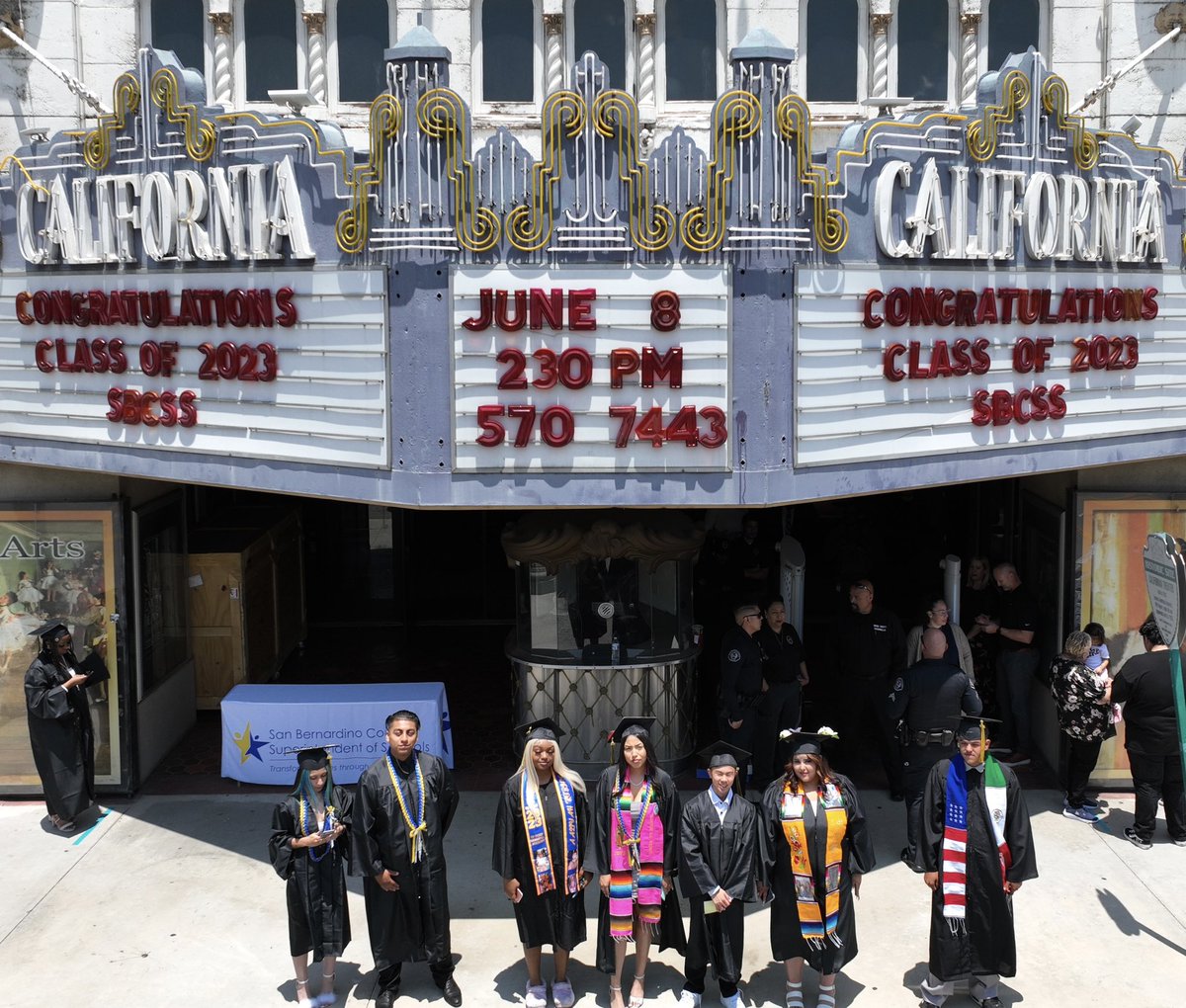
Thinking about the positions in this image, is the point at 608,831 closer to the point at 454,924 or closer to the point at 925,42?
the point at 454,924

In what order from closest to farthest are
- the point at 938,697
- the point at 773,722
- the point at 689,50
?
1. the point at 938,697
2. the point at 773,722
3. the point at 689,50

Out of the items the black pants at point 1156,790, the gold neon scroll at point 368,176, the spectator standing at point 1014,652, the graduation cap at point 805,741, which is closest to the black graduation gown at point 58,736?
the gold neon scroll at point 368,176

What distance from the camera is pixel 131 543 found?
38.9ft

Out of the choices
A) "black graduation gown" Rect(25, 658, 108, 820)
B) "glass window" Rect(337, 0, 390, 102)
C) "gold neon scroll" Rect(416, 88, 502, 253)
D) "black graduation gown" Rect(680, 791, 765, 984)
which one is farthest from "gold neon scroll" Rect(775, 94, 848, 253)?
"black graduation gown" Rect(25, 658, 108, 820)

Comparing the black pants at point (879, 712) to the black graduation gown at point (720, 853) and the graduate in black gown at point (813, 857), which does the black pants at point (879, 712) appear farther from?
the black graduation gown at point (720, 853)

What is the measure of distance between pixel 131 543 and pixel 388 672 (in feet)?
14.9

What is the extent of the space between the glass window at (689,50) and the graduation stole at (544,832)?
752 cm

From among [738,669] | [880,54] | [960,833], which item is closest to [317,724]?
[738,669]

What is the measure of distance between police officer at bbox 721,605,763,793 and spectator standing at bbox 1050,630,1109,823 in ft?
8.08

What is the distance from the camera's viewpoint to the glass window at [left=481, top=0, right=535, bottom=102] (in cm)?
1306

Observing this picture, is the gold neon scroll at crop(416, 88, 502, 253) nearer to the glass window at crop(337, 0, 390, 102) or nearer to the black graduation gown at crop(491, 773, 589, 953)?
the black graduation gown at crop(491, 773, 589, 953)

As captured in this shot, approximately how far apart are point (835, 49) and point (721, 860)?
27.7ft

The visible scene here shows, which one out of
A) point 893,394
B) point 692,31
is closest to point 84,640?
point 893,394

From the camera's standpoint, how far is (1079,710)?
1093 centimetres
